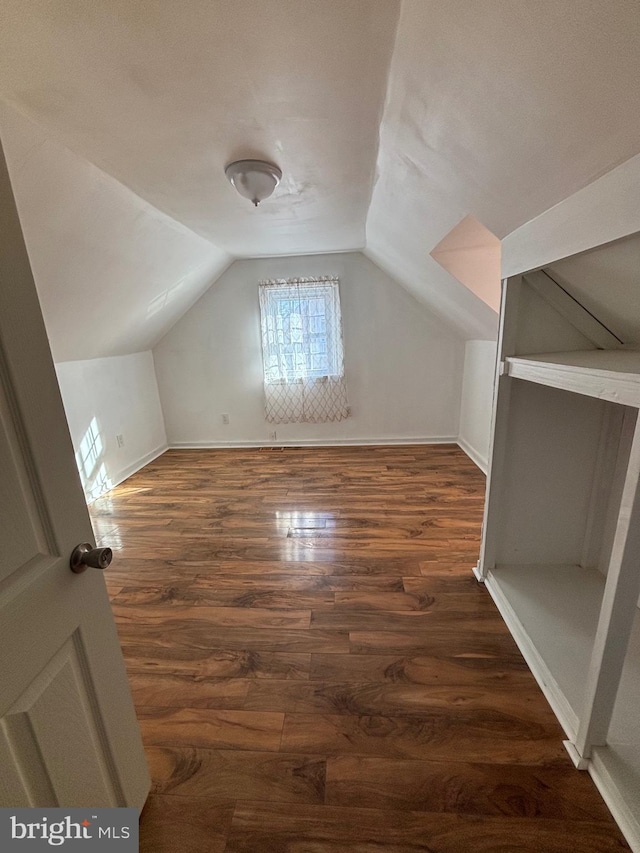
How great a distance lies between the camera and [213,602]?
176 centimetres

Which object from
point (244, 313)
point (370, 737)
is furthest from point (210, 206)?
point (370, 737)

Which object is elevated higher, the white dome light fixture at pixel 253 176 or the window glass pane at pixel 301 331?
the white dome light fixture at pixel 253 176

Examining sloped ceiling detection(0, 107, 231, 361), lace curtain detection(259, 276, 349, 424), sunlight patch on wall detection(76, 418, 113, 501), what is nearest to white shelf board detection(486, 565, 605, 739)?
lace curtain detection(259, 276, 349, 424)

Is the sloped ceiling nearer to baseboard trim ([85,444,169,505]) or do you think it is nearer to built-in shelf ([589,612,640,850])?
baseboard trim ([85,444,169,505])

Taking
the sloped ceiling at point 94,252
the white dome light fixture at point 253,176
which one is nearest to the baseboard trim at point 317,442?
the sloped ceiling at point 94,252

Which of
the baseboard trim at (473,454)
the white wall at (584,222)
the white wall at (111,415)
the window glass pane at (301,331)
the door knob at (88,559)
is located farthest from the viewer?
the window glass pane at (301,331)

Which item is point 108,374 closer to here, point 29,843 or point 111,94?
point 111,94

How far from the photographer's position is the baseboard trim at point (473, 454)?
321cm

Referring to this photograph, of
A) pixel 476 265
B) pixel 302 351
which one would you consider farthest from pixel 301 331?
pixel 476 265

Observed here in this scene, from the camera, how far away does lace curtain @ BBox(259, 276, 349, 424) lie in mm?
3611

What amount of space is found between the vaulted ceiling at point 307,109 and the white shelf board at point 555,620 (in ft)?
5.28

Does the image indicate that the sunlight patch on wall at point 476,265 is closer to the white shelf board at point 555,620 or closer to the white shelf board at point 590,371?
the white shelf board at point 590,371

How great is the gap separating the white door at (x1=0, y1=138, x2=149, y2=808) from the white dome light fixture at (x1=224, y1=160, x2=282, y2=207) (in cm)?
124

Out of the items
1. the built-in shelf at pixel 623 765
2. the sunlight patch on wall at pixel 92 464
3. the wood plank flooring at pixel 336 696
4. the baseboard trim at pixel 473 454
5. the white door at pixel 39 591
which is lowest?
the wood plank flooring at pixel 336 696
